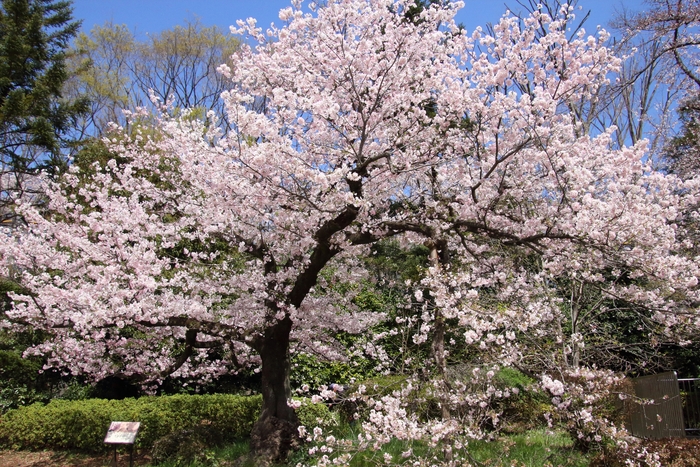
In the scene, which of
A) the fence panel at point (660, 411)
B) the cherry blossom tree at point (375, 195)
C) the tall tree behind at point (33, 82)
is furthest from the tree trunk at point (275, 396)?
the tall tree behind at point (33, 82)

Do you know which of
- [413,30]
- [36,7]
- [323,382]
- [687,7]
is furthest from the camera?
[36,7]

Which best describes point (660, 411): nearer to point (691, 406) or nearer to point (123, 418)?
point (691, 406)

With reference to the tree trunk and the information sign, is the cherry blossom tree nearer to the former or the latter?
the tree trunk

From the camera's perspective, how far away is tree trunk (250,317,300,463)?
596 cm

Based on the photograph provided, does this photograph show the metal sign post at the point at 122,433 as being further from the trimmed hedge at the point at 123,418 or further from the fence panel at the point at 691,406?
the fence panel at the point at 691,406

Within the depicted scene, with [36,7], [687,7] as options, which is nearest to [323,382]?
[687,7]

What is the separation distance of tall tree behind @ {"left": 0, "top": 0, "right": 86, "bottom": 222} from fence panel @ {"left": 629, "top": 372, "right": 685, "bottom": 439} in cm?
1407

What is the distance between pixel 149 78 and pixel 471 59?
17.8 metres

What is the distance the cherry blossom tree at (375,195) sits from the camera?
15.3ft

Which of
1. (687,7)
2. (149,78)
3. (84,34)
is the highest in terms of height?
(84,34)

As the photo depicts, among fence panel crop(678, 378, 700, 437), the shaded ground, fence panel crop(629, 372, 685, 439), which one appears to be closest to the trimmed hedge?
the shaded ground

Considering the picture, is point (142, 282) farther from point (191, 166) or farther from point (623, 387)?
point (623, 387)

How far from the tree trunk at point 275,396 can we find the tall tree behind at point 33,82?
10.3 meters

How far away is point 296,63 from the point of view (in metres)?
5.50
